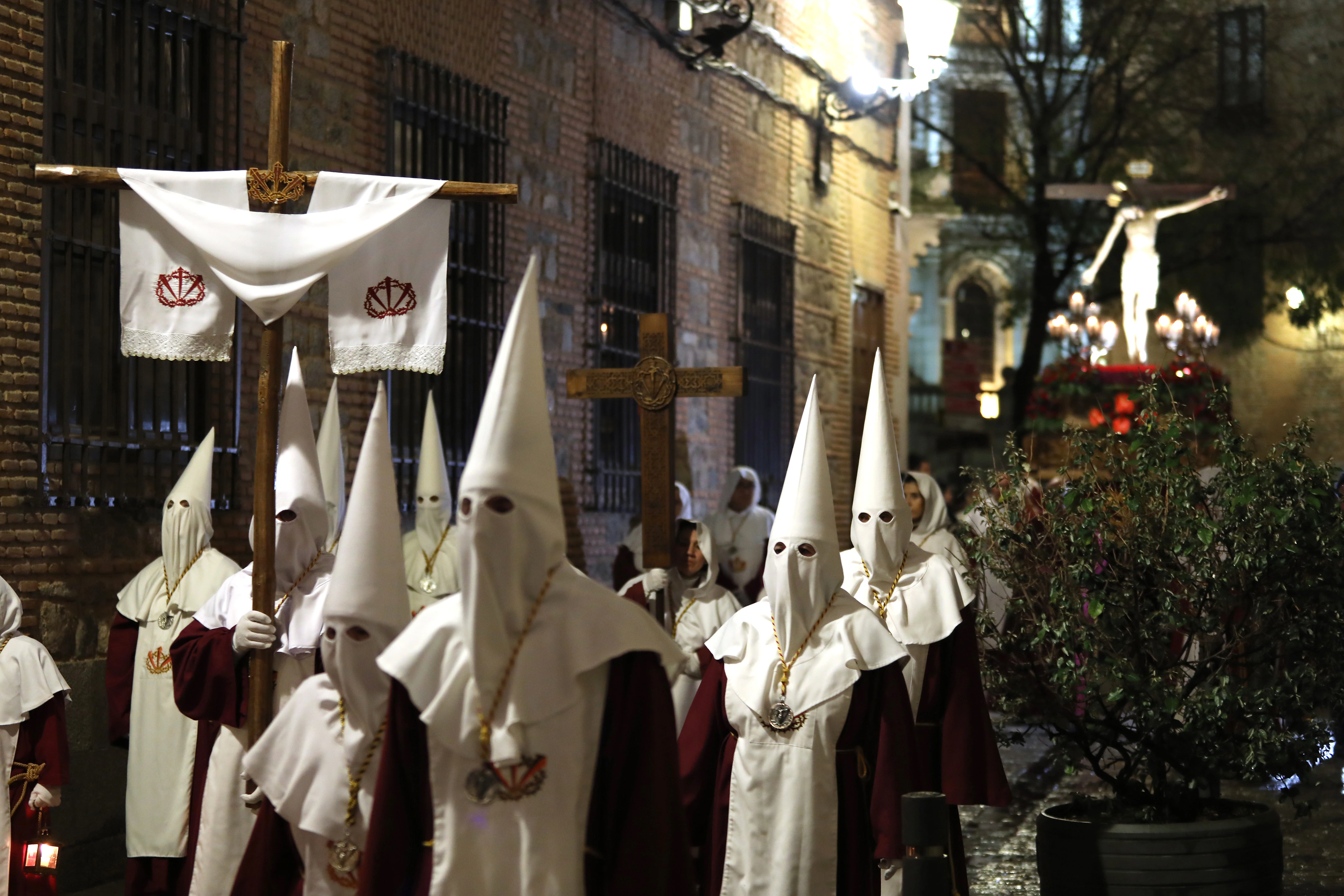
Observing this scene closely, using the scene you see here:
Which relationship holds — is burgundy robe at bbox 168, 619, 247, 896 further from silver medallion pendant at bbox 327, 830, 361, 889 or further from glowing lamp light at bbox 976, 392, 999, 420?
glowing lamp light at bbox 976, 392, 999, 420

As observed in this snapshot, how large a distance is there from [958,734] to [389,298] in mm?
2726

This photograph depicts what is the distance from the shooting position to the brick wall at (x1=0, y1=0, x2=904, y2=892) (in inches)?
326

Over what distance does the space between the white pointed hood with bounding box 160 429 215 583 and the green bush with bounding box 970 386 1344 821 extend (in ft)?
12.7

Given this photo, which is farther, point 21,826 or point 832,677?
point 21,826

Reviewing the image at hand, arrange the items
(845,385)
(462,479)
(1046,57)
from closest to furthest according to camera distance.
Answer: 1. (462,479)
2. (845,385)
3. (1046,57)

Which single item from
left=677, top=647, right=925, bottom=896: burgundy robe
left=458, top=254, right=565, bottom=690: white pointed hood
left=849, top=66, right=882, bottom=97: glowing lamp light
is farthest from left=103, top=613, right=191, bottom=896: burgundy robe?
left=849, top=66, right=882, bottom=97: glowing lamp light

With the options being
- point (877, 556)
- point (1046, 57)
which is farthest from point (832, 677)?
point (1046, 57)

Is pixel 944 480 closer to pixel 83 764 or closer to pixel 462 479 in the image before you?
pixel 83 764

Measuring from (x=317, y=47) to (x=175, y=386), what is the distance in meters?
2.59

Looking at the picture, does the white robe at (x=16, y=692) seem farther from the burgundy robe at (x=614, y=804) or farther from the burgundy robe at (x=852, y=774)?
the burgundy robe at (x=614, y=804)

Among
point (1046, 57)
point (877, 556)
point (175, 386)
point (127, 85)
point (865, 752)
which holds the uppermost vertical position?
point (1046, 57)

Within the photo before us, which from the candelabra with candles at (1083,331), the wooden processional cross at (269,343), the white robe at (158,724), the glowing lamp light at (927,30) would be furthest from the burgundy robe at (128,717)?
the candelabra with candles at (1083,331)

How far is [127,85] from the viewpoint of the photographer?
9.02m

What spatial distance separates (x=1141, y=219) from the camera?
25.0 meters
